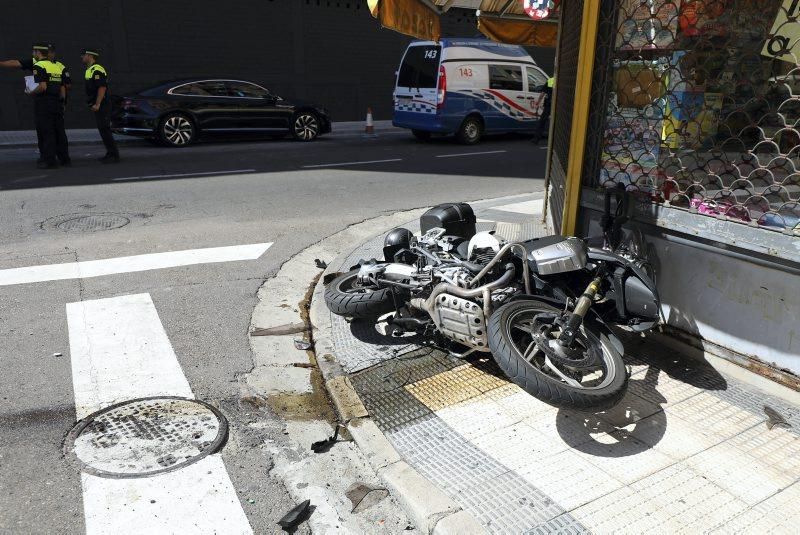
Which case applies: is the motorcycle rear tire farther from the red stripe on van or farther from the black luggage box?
the red stripe on van

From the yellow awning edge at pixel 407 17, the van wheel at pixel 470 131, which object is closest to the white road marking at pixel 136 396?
the yellow awning edge at pixel 407 17

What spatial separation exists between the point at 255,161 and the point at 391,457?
10165 mm

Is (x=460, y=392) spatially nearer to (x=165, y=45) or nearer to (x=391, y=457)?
(x=391, y=457)

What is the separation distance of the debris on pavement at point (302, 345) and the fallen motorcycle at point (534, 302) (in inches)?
16.0

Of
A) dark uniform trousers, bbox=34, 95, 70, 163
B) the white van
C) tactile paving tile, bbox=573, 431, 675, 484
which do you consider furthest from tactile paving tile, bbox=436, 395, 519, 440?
the white van

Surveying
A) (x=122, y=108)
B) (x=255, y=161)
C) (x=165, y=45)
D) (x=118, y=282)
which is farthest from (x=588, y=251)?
(x=165, y=45)

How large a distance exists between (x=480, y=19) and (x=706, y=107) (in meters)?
5.20

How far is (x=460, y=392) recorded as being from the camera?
399cm

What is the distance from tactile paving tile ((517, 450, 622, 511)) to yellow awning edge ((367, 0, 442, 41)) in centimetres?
412

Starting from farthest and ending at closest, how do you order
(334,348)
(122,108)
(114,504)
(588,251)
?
(122,108), (334,348), (588,251), (114,504)

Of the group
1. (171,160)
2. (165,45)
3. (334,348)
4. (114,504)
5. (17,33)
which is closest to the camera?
(114,504)

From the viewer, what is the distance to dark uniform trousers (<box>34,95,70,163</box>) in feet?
35.6

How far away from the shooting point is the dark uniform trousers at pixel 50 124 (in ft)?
35.6

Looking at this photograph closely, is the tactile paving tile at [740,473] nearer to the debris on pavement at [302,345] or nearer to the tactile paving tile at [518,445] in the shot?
the tactile paving tile at [518,445]
